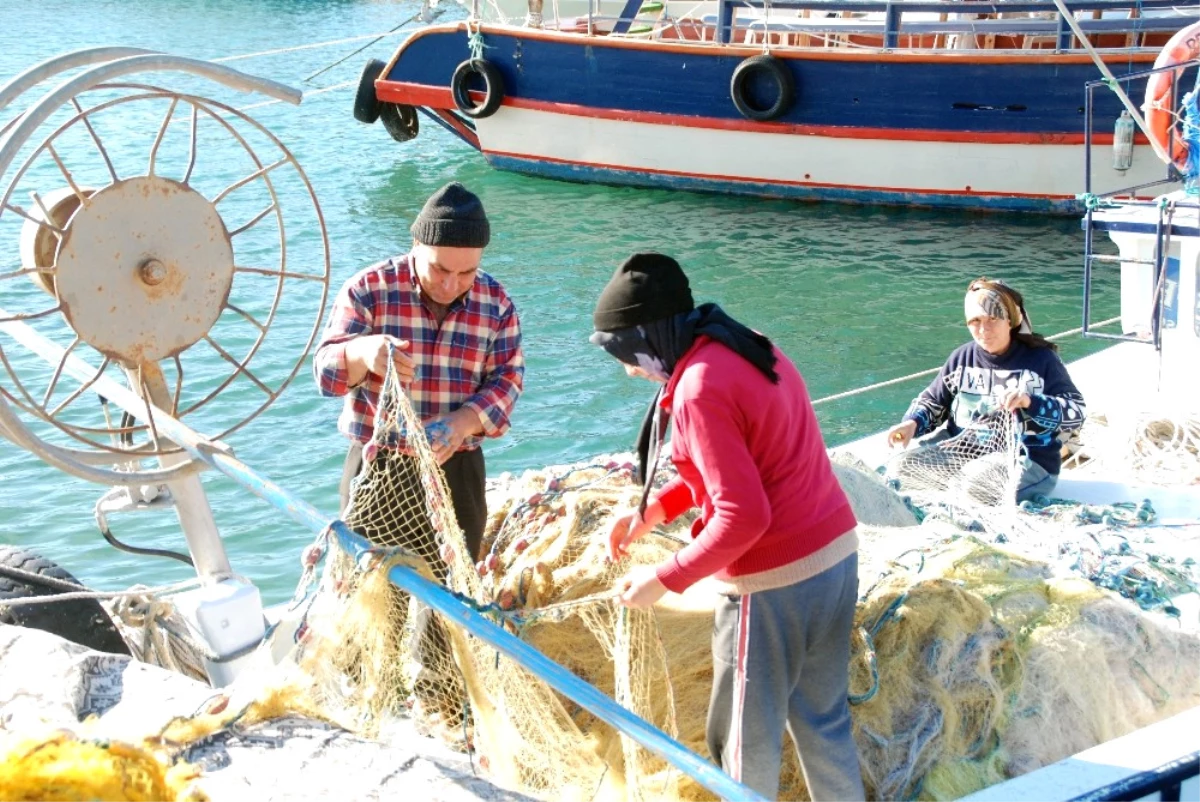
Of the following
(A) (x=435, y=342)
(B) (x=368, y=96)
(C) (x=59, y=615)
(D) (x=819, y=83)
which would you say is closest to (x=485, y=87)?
(B) (x=368, y=96)

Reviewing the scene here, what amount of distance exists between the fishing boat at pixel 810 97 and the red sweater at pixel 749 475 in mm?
10438

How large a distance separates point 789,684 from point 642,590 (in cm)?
42

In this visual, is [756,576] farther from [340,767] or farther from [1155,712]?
[1155,712]

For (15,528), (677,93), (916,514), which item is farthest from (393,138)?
(916,514)

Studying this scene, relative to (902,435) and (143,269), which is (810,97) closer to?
(902,435)

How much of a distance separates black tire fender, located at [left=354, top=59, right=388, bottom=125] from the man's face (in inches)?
558

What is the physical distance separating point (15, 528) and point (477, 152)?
12.0 metres

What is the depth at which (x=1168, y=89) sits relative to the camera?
6781 millimetres

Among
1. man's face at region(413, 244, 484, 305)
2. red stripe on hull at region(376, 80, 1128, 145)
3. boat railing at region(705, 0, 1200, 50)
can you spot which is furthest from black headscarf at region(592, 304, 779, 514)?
red stripe on hull at region(376, 80, 1128, 145)

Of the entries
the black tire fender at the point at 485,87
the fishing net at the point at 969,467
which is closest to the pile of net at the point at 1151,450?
the fishing net at the point at 969,467

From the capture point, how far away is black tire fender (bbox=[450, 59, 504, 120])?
53.3 ft

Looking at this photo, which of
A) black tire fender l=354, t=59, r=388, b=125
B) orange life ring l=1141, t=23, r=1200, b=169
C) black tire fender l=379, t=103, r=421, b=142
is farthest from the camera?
black tire fender l=379, t=103, r=421, b=142

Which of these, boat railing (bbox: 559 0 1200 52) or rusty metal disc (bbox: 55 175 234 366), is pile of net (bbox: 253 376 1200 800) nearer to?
rusty metal disc (bbox: 55 175 234 366)

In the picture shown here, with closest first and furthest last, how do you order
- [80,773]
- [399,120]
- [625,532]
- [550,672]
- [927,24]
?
[80,773], [550,672], [625,532], [927,24], [399,120]
